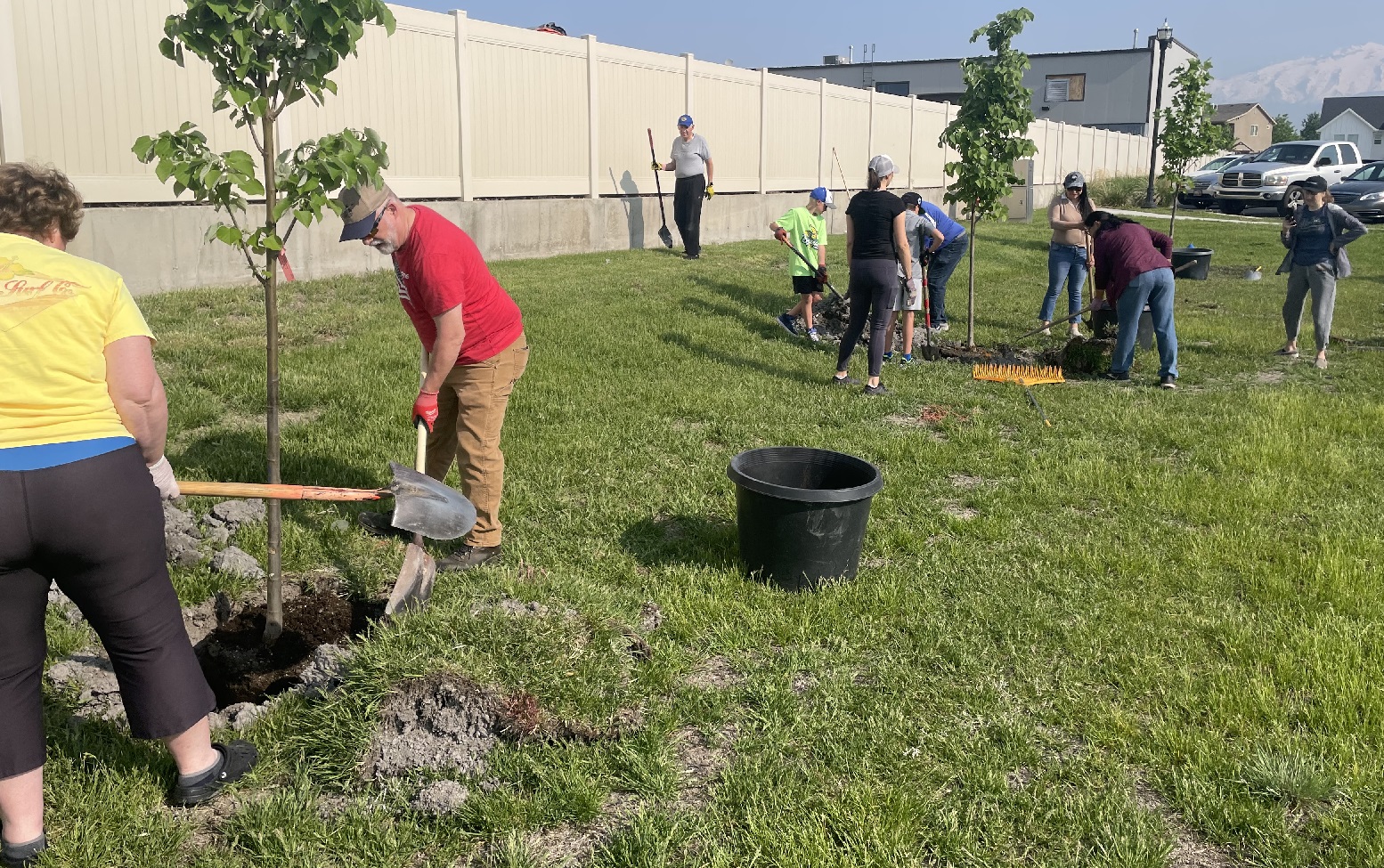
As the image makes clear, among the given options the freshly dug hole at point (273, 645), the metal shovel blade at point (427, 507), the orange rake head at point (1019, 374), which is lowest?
the freshly dug hole at point (273, 645)

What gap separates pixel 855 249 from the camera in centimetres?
809

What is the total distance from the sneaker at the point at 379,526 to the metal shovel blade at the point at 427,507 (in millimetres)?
1395

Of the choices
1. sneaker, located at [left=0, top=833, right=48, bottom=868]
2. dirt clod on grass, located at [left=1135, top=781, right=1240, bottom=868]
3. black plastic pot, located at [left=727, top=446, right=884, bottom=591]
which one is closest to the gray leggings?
black plastic pot, located at [left=727, top=446, right=884, bottom=591]

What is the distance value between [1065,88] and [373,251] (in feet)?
157

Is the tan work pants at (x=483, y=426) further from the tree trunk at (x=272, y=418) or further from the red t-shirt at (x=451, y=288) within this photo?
the tree trunk at (x=272, y=418)

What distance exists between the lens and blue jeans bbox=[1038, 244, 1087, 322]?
1067 centimetres

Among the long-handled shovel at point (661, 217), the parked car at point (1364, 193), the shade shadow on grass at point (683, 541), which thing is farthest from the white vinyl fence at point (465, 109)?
the parked car at point (1364, 193)

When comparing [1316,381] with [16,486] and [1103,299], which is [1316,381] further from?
[16,486]

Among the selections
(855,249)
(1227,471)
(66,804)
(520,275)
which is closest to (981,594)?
(1227,471)

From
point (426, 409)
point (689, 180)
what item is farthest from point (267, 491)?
point (689, 180)

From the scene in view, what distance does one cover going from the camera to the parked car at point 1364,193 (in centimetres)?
2636

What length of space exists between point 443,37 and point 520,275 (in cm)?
341

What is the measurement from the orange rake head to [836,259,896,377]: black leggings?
1.35m

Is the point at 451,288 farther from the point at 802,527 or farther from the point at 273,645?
the point at 802,527
